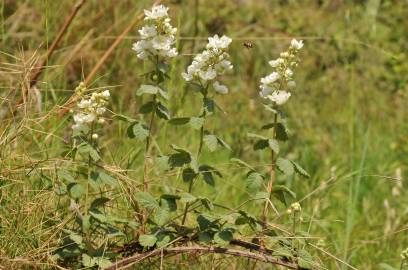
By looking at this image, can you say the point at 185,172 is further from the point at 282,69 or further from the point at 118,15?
the point at 118,15

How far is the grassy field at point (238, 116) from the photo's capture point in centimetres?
238

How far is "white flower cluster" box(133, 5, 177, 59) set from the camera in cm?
220

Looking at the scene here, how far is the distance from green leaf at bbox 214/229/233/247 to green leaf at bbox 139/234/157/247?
0.15 m

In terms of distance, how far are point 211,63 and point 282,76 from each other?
194 mm

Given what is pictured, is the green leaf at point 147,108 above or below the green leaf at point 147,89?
below

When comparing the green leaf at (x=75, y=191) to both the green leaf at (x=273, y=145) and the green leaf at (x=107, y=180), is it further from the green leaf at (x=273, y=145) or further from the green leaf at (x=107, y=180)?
the green leaf at (x=273, y=145)

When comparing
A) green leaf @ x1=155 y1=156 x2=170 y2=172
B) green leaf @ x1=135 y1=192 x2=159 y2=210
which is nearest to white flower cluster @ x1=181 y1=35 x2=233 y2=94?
green leaf @ x1=155 y1=156 x2=170 y2=172

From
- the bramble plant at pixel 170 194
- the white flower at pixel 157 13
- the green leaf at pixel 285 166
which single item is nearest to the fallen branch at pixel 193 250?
the bramble plant at pixel 170 194

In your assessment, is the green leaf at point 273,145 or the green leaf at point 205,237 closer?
the green leaf at point 205,237

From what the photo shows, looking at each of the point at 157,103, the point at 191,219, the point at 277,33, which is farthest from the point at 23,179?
the point at 277,33

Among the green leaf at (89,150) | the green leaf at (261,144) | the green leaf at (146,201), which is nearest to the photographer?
the green leaf at (89,150)

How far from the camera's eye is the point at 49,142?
304cm

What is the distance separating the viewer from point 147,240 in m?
2.15

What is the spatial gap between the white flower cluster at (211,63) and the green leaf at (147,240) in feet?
1.35
